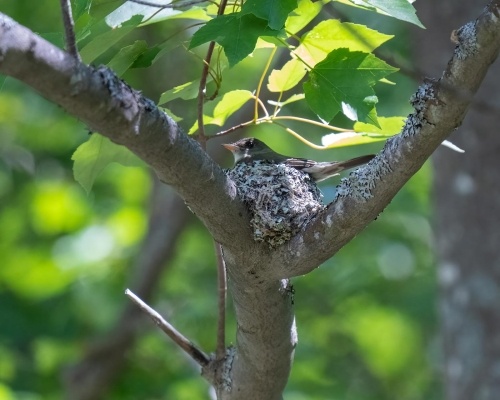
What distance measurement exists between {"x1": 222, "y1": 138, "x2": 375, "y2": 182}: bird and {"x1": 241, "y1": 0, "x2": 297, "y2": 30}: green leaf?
964 mm

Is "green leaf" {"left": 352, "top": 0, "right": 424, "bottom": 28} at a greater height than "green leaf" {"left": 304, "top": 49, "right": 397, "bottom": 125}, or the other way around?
"green leaf" {"left": 352, "top": 0, "right": 424, "bottom": 28}

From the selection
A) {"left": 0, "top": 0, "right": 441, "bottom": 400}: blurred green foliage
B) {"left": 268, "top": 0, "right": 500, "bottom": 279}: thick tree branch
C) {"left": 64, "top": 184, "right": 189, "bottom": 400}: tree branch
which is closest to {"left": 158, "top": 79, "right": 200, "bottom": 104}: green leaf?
{"left": 268, "top": 0, "right": 500, "bottom": 279}: thick tree branch

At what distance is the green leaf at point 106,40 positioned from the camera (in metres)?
2.60

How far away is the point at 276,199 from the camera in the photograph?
10.00 ft

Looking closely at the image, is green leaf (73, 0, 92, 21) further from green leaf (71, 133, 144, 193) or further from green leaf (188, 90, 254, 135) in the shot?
green leaf (188, 90, 254, 135)

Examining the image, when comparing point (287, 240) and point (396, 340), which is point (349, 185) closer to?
point (287, 240)

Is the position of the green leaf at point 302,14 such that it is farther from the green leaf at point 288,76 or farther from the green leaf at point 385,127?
the green leaf at point 385,127

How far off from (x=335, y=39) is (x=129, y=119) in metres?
0.85

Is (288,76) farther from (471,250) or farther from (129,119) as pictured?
(471,250)

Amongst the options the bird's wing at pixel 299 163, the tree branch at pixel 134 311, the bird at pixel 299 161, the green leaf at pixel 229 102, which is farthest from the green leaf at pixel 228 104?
the tree branch at pixel 134 311

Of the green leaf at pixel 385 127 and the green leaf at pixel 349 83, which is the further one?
the green leaf at pixel 385 127

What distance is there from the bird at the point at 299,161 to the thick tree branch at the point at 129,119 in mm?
808

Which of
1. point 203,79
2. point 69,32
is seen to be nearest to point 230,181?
point 203,79

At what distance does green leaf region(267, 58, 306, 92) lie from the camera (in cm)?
285
